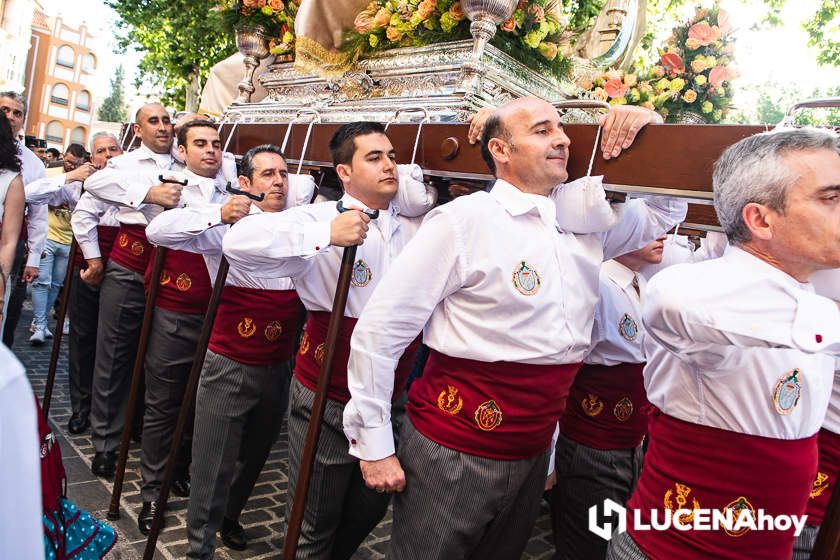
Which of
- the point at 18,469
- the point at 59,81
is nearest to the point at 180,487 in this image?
the point at 18,469

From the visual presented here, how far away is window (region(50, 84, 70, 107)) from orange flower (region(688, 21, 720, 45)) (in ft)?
186

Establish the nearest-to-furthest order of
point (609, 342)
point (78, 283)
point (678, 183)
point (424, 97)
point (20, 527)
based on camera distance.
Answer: point (20, 527) < point (678, 183) < point (609, 342) < point (424, 97) < point (78, 283)

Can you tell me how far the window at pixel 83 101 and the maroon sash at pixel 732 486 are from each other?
60.4 meters

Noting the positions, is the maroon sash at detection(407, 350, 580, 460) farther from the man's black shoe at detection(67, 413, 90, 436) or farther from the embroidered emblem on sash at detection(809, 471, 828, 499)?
the man's black shoe at detection(67, 413, 90, 436)

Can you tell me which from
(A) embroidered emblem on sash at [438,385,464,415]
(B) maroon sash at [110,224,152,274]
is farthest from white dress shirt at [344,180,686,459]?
(B) maroon sash at [110,224,152,274]

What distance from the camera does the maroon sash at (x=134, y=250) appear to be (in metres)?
4.45

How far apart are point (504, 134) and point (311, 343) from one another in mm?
1185

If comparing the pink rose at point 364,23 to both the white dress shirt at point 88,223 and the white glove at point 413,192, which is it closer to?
the white glove at point 413,192

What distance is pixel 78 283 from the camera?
5266mm

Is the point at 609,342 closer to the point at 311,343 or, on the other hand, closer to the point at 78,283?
the point at 311,343

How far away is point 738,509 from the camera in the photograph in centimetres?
161

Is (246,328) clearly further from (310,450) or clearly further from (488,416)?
(488,416)

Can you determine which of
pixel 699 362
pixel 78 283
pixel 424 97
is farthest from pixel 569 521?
pixel 78 283

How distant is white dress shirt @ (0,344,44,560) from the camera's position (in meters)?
0.87
